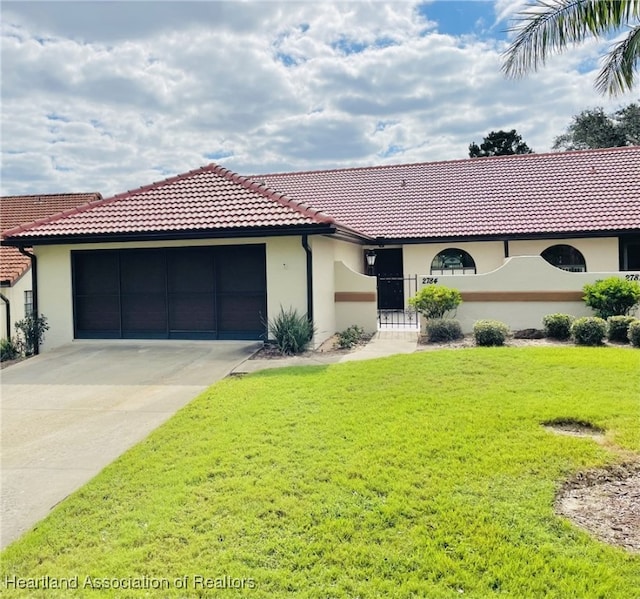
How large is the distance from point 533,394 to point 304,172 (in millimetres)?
20437

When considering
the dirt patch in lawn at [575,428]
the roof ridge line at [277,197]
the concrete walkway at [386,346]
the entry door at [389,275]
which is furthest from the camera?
the entry door at [389,275]

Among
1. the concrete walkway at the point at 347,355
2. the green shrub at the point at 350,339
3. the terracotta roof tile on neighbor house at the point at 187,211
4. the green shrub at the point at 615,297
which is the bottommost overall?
the concrete walkway at the point at 347,355

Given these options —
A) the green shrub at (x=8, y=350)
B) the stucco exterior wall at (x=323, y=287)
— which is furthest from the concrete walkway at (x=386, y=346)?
the green shrub at (x=8, y=350)

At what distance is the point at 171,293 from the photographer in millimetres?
13203

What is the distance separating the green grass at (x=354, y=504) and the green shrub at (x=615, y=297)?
5967 mm

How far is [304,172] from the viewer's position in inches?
1008

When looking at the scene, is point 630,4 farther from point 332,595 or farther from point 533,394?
point 332,595

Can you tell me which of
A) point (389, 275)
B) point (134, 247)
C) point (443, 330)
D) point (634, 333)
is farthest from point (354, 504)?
point (389, 275)

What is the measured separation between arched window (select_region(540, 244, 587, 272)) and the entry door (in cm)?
523

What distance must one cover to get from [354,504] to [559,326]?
9.52 meters

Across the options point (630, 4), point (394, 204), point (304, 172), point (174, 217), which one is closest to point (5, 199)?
point (304, 172)

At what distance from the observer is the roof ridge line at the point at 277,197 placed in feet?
38.8

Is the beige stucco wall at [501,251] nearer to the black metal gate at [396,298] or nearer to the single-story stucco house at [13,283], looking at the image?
the black metal gate at [396,298]

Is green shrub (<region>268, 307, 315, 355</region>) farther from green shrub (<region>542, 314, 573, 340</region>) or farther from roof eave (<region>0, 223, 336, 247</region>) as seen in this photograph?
green shrub (<region>542, 314, 573, 340</region>)
